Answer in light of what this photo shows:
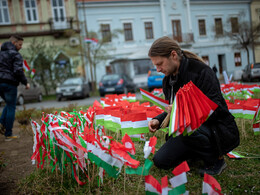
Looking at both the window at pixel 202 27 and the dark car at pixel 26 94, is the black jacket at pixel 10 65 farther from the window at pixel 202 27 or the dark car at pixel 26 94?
the window at pixel 202 27

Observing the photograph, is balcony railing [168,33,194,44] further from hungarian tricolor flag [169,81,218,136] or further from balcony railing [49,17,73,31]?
hungarian tricolor flag [169,81,218,136]

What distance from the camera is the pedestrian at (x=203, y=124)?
2.21 m

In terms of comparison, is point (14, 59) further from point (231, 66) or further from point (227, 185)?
point (231, 66)

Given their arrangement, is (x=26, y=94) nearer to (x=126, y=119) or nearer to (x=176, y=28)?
(x=126, y=119)

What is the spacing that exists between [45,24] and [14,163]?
22020 mm

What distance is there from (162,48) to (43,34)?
2258cm

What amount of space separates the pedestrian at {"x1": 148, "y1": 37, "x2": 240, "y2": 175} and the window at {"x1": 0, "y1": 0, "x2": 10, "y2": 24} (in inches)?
911

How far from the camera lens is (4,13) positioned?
71.9 feet

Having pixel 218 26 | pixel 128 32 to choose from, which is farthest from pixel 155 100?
pixel 218 26

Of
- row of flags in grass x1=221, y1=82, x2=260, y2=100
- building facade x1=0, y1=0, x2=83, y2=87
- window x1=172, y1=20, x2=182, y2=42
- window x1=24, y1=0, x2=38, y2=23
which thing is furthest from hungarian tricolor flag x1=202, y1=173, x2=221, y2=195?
window x1=172, y1=20, x2=182, y2=42

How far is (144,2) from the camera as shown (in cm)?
2580

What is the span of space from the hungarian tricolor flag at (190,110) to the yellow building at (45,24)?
66.6ft

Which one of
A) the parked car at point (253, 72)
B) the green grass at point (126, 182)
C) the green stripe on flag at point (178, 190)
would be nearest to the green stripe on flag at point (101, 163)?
the green grass at point (126, 182)

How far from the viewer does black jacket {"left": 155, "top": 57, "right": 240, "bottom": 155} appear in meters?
2.20
